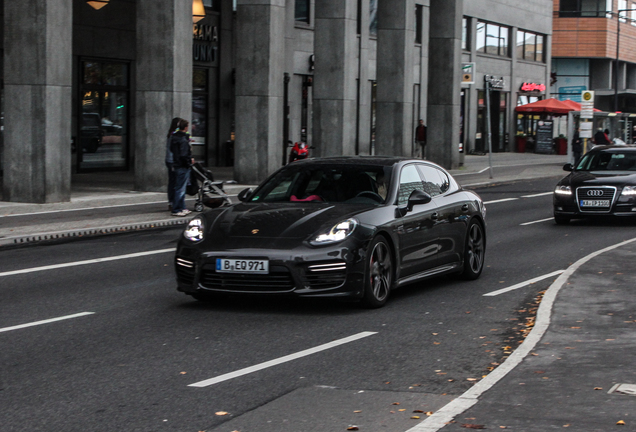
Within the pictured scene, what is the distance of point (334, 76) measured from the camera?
106 ft

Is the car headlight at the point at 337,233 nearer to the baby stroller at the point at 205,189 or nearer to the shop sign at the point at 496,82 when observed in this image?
the baby stroller at the point at 205,189

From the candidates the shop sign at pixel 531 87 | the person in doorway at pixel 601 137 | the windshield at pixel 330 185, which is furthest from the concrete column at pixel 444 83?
the windshield at pixel 330 185

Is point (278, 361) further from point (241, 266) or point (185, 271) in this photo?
point (185, 271)

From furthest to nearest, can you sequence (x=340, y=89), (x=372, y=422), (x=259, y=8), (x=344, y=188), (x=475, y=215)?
1. (x=340, y=89)
2. (x=259, y=8)
3. (x=475, y=215)
4. (x=344, y=188)
5. (x=372, y=422)

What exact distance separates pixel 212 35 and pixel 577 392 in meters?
31.3

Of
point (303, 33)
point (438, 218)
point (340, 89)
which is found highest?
point (303, 33)

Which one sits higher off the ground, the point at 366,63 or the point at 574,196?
the point at 366,63

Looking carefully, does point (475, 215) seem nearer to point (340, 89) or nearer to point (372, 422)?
point (372, 422)

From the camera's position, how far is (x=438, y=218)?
10.6 meters

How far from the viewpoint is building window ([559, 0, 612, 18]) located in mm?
81312

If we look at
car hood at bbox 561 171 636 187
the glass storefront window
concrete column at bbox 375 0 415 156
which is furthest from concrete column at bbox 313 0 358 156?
car hood at bbox 561 171 636 187

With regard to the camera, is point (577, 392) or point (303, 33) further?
point (303, 33)

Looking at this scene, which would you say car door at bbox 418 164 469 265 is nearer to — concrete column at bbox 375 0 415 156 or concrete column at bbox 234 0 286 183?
concrete column at bbox 234 0 286 183

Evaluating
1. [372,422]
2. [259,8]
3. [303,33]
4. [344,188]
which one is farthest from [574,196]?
[303,33]
